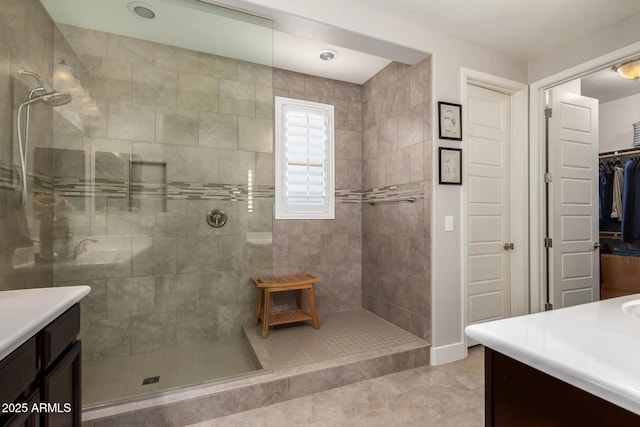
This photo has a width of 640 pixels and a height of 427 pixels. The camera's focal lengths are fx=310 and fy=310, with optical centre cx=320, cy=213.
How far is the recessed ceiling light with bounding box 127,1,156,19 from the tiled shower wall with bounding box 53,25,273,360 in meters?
0.19

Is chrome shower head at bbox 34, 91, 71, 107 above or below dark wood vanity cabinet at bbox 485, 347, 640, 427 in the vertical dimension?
above

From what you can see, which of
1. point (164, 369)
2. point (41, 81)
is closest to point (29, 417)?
point (164, 369)

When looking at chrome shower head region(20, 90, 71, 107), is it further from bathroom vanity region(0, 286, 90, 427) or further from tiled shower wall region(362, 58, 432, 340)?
tiled shower wall region(362, 58, 432, 340)

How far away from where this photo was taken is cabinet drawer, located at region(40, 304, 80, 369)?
3.29ft

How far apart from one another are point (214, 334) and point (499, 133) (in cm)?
306

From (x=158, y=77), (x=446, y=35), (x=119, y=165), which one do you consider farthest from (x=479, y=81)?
(x=119, y=165)

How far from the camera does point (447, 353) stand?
8.22 ft

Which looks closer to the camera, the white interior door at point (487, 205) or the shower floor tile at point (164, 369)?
the shower floor tile at point (164, 369)

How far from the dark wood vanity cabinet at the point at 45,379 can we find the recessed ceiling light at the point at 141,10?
1986 mm

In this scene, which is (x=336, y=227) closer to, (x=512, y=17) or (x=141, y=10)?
(x=512, y=17)

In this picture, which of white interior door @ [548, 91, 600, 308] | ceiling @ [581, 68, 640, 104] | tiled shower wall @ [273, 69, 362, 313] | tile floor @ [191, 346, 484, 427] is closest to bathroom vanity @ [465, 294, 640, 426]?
tile floor @ [191, 346, 484, 427]

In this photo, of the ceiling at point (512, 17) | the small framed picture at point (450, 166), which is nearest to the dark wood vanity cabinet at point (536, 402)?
the small framed picture at point (450, 166)

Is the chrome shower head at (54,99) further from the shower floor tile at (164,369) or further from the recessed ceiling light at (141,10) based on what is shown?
the shower floor tile at (164,369)

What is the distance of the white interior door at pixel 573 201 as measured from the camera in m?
2.79
